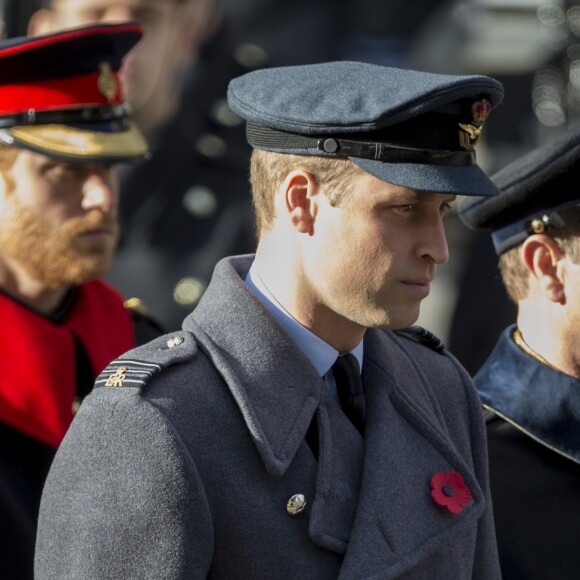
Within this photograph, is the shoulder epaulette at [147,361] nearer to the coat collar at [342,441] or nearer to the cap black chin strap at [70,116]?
the coat collar at [342,441]

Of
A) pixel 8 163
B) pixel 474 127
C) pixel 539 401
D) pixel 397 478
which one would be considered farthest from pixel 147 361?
pixel 8 163

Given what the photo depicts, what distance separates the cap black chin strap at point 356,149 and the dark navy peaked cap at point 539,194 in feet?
2.13

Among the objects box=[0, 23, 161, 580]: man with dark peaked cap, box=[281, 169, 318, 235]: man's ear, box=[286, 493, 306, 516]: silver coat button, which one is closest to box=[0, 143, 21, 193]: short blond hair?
box=[0, 23, 161, 580]: man with dark peaked cap

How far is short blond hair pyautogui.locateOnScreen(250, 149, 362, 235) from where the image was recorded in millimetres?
2783

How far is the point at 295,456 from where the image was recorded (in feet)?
9.07

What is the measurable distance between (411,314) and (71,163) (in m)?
1.69

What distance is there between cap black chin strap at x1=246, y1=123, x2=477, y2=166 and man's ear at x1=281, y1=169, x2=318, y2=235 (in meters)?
0.05

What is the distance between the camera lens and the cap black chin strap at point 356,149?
2779 mm

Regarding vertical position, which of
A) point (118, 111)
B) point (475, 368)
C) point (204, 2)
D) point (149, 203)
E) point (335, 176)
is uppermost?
point (335, 176)

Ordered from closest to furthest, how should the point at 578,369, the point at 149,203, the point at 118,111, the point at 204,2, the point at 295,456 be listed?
1. the point at 295,456
2. the point at 578,369
3. the point at 118,111
4. the point at 149,203
5. the point at 204,2

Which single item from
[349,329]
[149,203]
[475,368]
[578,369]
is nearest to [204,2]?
[149,203]

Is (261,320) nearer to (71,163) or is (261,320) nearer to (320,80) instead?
(320,80)

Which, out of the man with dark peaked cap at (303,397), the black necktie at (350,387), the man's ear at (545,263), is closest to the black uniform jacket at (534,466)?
the man's ear at (545,263)

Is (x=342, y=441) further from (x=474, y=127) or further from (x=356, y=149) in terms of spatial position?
(x=474, y=127)
